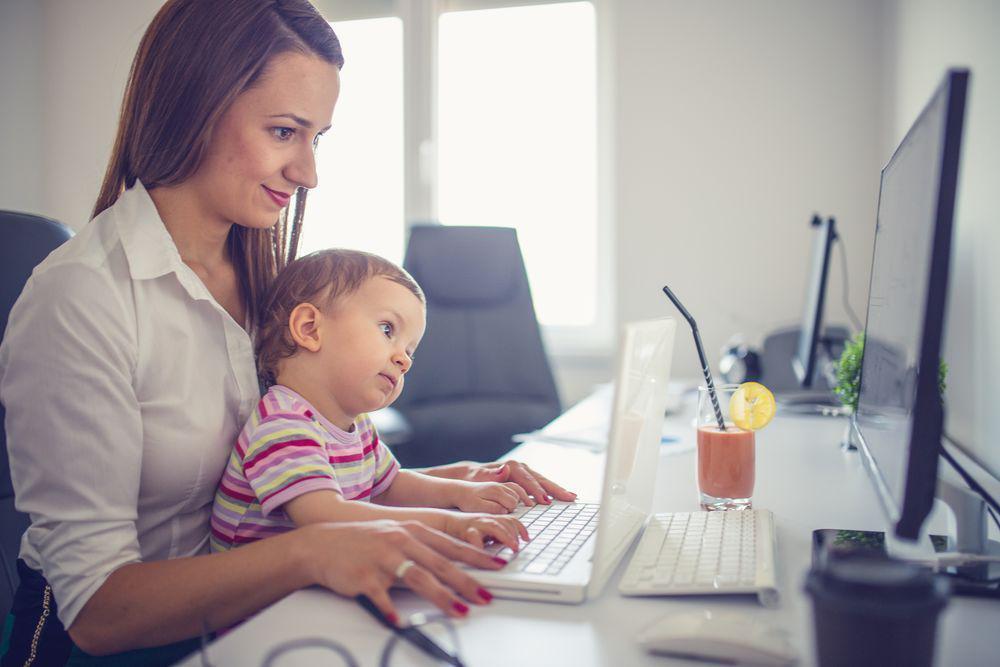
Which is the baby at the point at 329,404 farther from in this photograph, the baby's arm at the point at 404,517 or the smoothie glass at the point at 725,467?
the smoothie glass at the point at 725,467

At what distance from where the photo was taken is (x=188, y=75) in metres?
1.00

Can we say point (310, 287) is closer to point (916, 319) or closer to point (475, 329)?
point (916, 319)

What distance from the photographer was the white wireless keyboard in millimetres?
752

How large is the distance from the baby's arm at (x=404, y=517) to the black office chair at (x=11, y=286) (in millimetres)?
542

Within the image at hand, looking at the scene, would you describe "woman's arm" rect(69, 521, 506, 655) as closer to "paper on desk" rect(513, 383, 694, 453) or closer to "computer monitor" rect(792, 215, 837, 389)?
"paper on desk" rect(513, 383, 694, 453)

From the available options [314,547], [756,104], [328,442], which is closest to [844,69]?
[756,104]

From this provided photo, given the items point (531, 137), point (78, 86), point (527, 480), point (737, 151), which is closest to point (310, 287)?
point (527, 480)

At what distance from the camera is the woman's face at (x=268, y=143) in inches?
41.1

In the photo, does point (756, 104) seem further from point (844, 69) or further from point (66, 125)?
point (66, 125)

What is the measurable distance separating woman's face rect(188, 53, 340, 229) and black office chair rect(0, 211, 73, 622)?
0.33 m

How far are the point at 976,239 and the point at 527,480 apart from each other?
1.10 meters

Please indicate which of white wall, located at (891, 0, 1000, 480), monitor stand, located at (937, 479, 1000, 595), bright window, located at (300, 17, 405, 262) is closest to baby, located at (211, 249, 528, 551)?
monitor stand, located at (937, 479, 1000, 595)

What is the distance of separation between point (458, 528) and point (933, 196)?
56 centimetres

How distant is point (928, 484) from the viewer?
2.05 ft
